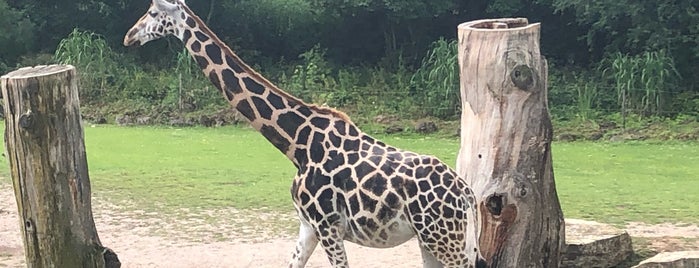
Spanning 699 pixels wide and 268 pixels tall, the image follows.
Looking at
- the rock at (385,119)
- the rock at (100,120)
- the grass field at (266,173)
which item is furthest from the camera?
the rock at (100,120)

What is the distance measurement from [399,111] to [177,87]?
3797mm

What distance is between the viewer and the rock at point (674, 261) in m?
5.22

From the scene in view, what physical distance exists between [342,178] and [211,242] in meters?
3.00

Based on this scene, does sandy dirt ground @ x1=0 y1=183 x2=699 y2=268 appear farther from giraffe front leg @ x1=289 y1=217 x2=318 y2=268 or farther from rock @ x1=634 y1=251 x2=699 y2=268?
giraffe front leg @ x1=289 y1=217 x2=318 y2=268

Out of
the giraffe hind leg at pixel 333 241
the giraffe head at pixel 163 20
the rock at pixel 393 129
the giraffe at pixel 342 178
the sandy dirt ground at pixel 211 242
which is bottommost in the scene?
the rock at pixel 393 129

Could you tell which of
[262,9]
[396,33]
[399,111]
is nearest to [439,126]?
[399,111]

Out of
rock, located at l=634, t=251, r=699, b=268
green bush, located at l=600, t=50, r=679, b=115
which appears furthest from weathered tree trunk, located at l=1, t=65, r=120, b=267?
green bush, located at l=600, t=50, r=679, b=115

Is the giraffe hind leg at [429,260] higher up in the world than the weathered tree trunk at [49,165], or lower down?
lower down

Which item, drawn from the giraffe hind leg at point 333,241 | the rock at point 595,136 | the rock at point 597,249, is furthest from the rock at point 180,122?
the giraffe hind leg at point 333,241

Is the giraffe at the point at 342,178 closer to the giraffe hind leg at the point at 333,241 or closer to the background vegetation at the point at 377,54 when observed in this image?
the giraffe hind leg at the point at 333,241

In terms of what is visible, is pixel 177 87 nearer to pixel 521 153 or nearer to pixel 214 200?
pixel 214 200

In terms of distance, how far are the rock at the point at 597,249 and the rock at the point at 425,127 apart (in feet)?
27.8

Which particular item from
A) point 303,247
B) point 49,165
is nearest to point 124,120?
point 303,247

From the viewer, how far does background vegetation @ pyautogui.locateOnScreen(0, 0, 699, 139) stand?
14938mm
